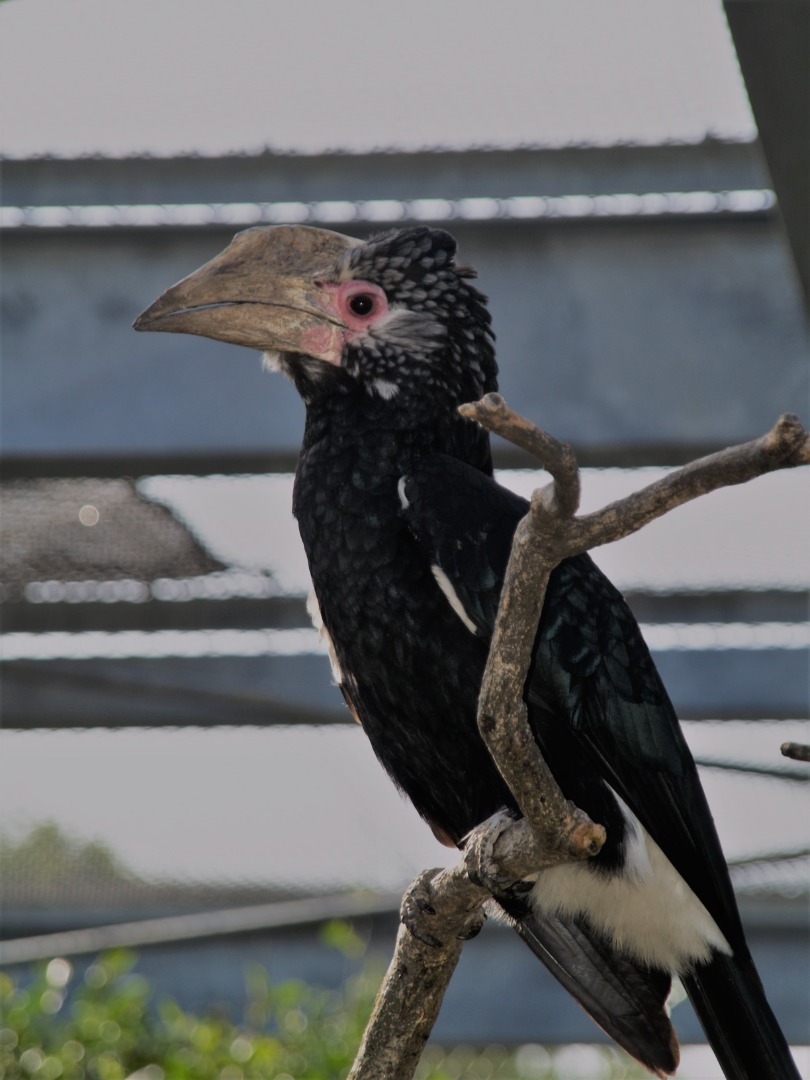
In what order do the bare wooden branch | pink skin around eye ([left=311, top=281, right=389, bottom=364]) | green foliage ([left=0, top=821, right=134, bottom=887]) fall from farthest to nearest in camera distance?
green foliage ([left=0, top=821, right=134, bottom=887])
pink skin around eye ([left=311, top=281, right=389, bottom=364])
the bare wooden branch

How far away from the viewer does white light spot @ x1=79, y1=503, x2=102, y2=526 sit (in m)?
3.91

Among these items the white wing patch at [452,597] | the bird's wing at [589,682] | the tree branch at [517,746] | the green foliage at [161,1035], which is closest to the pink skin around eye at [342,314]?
the bird's wing at [589,682]

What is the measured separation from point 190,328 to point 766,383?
1.60 meters

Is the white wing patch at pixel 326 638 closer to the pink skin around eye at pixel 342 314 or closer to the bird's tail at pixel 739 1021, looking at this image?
the pink skin around eye at pixel 342 314

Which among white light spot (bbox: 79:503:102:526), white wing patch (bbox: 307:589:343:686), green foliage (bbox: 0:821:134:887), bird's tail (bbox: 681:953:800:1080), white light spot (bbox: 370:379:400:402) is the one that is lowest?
green foliage (bbox: 0:821:134:887)

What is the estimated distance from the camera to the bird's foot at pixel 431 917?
81.3 inches

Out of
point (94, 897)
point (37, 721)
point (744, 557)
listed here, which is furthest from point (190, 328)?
point (94, 897)

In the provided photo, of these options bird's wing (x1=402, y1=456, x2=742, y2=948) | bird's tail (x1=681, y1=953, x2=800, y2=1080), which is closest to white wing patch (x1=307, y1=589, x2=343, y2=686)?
bird's wing (x1=402, y1=456, x2=742, y2=948)

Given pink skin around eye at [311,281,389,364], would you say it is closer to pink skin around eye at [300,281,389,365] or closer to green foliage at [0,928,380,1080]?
pink skin around eye at [300,281,389,365]

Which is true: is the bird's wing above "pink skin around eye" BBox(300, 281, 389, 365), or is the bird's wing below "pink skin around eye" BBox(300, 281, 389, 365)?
below

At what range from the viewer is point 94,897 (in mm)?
4574

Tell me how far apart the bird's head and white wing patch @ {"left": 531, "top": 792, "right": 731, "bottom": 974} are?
0.85 meters

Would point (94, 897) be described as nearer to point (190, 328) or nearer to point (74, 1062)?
point (74, 1062)

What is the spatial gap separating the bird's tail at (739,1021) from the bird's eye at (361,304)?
1281 millimetres
